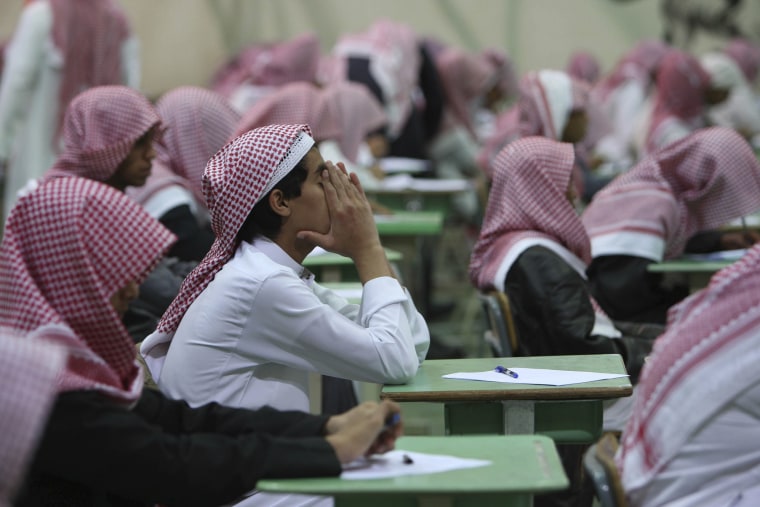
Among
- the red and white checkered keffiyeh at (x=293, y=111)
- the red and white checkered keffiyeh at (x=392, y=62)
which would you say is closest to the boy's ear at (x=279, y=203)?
the red and white checkered keffiyeh at (x=293, y=111)

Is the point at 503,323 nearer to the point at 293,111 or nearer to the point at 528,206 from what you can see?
the point at 528,206

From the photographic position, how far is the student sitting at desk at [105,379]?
5.38 ft

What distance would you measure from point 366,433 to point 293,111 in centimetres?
374

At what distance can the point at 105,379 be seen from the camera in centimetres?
172

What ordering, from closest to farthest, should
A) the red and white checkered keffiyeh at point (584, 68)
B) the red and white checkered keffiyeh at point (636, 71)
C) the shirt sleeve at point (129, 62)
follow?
the shirt sleeve at point (129, 62)
the red and white checkered keffiyeh at point (636, 71)
the red and white checkered keffiyeh at point (584, 68)

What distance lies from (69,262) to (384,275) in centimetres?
78

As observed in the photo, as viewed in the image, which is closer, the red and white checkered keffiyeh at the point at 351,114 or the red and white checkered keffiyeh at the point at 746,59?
the red and white checkered keffiyeh at the point at 351,114

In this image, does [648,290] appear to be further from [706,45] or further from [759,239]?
[706,45]

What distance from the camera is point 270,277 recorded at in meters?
2.12

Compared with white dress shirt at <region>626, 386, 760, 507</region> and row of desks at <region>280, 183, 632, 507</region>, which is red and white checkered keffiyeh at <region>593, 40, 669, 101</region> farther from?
white dress shirt at <region>626, 386, 760, 507</region>

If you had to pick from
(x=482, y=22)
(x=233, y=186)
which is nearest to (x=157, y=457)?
(x=233, y=186)

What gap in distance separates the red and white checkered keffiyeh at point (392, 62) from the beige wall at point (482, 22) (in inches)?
137

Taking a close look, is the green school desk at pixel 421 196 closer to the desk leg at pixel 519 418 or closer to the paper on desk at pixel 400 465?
the desk leg at pixel 519 418

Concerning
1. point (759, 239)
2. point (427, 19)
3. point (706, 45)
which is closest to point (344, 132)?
point (759, 239)
